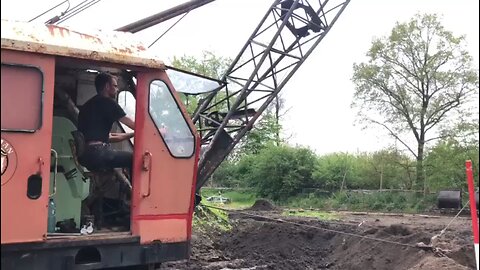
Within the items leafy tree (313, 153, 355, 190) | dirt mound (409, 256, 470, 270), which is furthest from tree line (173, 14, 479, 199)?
dirt mound (409, 256, 470, 270)

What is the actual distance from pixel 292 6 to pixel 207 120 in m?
3.53

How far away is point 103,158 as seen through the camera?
19.5 feet

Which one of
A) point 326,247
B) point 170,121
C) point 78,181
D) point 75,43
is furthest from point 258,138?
point 75,43

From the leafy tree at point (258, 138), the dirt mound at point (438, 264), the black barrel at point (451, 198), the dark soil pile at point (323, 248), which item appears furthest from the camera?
the leafy tree at point (258, 138)

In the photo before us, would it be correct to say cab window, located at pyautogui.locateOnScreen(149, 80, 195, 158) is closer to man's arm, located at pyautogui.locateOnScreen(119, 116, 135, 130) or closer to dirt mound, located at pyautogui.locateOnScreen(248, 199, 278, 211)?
man's arm, located at pyautogui.locateOnScreen(119, 116, 135, 130)

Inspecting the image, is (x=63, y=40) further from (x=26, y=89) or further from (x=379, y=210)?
(x=379, y=210)

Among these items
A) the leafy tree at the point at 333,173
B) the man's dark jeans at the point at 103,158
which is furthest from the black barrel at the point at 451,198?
the man's dark jeans at the point at 103,158

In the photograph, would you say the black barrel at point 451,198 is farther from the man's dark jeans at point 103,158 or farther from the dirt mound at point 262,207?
the man's dark jeans at point 103,158

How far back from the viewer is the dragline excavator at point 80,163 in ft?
16.3

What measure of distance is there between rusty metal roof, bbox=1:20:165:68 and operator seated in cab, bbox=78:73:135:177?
53cm

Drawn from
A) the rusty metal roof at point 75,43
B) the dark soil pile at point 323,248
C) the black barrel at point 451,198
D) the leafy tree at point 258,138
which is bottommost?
the dark soil pile at point 323,248

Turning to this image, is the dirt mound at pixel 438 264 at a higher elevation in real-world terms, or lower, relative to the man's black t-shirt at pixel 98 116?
lower

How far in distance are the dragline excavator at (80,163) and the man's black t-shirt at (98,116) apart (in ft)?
0.39

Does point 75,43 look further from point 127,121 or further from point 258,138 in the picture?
point 258,138
